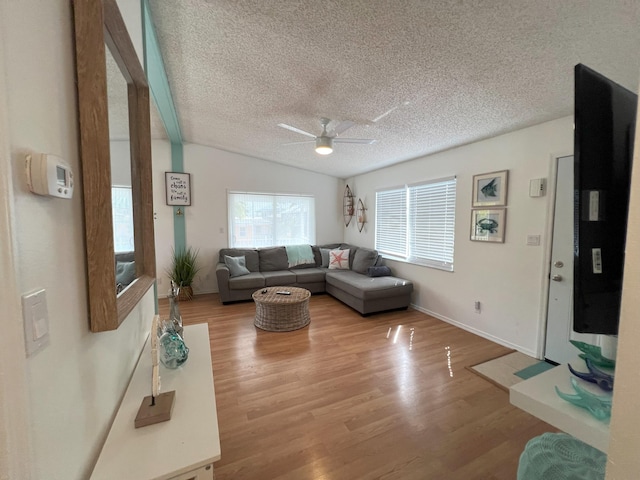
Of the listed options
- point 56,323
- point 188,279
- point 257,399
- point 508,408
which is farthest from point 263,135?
→ point 508,408

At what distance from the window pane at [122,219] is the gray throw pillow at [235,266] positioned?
3.16m

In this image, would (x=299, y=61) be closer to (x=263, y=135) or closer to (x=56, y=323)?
(x=263, y=135)

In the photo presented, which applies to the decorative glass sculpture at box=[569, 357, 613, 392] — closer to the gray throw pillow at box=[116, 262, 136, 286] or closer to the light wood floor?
the light wood floor

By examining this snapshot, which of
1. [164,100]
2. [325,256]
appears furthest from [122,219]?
[325,256]

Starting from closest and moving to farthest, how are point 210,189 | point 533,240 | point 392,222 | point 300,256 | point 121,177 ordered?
1. point 121,177
2. point 533,240
3. point 392,222
4. point 210,189
5. point 300,256

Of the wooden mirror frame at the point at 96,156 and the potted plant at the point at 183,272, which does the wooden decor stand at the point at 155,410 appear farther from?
the potted plant at the point at 183,272

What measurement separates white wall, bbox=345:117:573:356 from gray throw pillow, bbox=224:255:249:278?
281cm

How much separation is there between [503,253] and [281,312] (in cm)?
255

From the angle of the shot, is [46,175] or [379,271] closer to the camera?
[46,175]

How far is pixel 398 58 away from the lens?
5.85ft

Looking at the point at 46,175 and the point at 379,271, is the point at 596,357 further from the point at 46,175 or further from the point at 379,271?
the point at 379,271

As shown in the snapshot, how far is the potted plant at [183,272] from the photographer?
14.2ft

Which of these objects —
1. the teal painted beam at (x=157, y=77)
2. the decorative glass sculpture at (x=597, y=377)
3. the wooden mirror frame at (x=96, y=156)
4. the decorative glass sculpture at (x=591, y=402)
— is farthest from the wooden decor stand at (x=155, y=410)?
the teal painted beam at (x=157, y=77)

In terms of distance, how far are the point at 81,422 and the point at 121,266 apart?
20.8 inches
